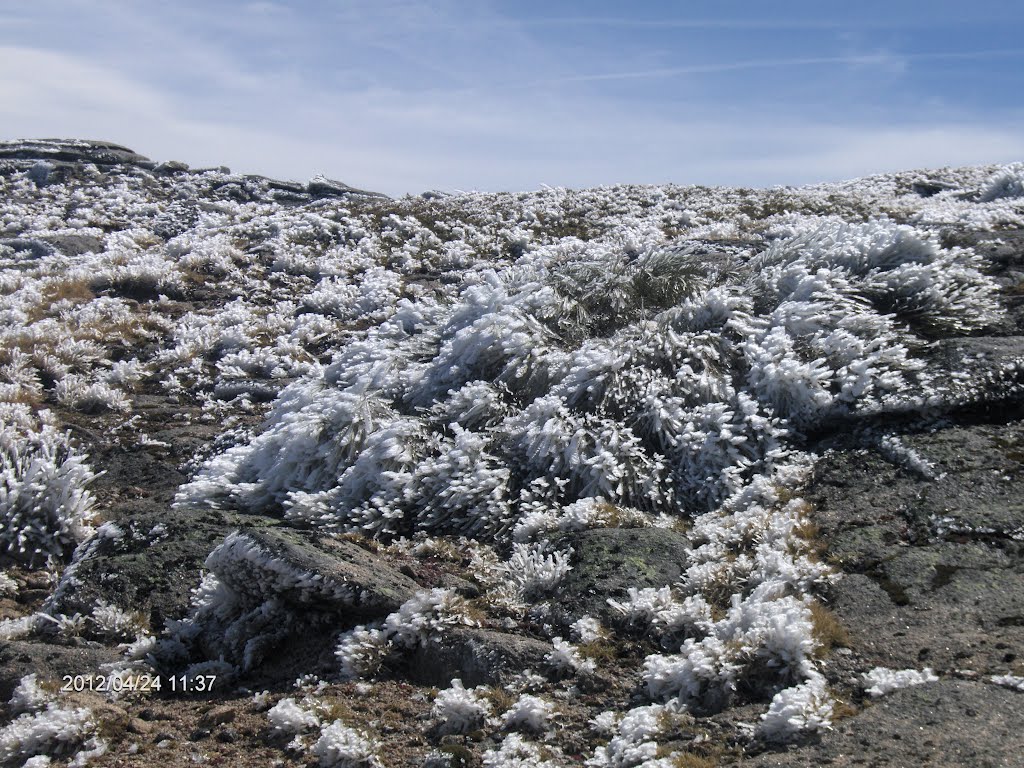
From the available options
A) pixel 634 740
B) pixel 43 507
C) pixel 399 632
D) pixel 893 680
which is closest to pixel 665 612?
pixel 634 740

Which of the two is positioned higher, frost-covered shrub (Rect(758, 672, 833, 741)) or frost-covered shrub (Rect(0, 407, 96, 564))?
frost-covered shrub (Rect(758, 672, 833, 741))

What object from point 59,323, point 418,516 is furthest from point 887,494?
point 59,323

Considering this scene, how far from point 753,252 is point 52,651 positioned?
10210mm

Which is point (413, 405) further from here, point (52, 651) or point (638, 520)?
point (52, 651)

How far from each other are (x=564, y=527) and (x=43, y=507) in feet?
17.7

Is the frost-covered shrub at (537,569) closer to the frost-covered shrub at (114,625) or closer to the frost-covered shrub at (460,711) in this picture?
the frost-covered shrub at (460,711)

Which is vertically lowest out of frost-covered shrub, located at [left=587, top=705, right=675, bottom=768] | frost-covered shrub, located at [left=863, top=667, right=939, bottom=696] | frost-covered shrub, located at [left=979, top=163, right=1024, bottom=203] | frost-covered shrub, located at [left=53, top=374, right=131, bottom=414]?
frost-covered shrub, located at [left=587, top=705, right=675, bottom=768]

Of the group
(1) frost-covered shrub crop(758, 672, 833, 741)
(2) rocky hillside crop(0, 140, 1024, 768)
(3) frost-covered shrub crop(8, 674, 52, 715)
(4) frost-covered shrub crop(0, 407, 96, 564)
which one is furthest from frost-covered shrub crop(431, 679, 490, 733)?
(4) frost-covered shrub crop(0, 407, 96, 564)

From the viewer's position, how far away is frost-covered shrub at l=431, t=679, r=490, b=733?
467cm

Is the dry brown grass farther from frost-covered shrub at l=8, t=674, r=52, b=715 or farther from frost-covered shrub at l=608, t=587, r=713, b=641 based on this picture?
frost-covered shrub at l=8, t=674, r=52, b=715

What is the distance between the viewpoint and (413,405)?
29.1ft

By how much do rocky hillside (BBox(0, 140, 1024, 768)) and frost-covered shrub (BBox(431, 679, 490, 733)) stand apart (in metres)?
0.02

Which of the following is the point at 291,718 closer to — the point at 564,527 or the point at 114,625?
the point at 114,625

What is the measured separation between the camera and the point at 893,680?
426 cm
